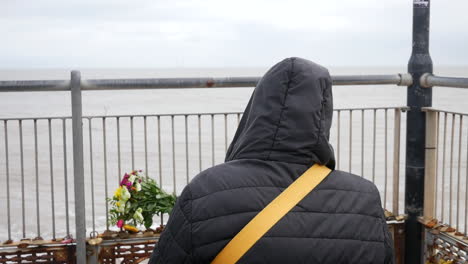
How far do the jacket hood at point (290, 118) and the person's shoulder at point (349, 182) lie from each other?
0.07 metres

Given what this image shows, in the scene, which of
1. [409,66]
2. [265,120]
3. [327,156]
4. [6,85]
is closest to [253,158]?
[265,120]

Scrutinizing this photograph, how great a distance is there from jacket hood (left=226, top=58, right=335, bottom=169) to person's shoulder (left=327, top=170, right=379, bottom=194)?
75mm

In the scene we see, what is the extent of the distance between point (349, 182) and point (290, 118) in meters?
0.30

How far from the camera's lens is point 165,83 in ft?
15.1

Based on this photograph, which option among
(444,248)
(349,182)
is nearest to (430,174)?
(444,248)

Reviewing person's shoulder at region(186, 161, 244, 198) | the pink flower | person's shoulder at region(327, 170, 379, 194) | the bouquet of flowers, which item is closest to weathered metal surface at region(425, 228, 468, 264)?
the bouquet of flowers

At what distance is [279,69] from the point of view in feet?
6.06

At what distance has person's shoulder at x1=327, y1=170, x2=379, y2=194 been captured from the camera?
1872 mm

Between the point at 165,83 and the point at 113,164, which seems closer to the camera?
the point at 165,83

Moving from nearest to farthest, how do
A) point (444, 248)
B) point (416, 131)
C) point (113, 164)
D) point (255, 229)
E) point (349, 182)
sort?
point (255, 229)
point (349, 182)
point (444, 248)
point (416, 131)
point (113, 164)

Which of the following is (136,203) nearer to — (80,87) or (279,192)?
(80,87)

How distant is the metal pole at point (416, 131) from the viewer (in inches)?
193

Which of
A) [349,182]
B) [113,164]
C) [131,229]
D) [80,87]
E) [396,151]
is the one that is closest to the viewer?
[349,182]

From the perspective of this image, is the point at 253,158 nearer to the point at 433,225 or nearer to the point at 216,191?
the point at 216,191
